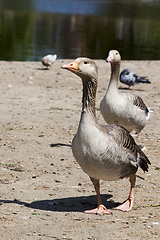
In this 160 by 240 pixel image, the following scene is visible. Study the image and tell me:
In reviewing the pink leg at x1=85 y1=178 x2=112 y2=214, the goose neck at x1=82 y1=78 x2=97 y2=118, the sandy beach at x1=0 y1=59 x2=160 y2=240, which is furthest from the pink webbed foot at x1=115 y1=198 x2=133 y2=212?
the goose neck at x1=82 y1=78 x2=97 y2=118

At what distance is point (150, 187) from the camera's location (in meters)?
6.20

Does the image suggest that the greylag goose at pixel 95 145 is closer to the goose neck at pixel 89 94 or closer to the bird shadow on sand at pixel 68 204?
the goose neck at pixel 89 94

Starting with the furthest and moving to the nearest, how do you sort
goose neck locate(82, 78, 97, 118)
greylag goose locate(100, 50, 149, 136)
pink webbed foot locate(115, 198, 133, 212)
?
greylag goose locate(100, 50, 149, 136)
pink webbed foot locate(115, 198, 133, 212)
goose neck locate(82, 78, 97, 118)

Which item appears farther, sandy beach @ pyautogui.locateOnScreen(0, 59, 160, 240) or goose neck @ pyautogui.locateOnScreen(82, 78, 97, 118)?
goose neck @ pyautogui.locateOnScreen(82, 78, 97, 118)

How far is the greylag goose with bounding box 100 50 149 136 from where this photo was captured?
7.40m

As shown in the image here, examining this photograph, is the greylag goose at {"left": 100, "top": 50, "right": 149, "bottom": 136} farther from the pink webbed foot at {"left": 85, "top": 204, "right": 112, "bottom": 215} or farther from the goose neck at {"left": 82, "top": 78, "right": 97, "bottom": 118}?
the pink webbed foot at {"left": 85, "top": 204, "right": 112, "bottom": 215}

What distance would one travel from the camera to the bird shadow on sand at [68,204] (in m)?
5.31

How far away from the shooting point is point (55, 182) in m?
6.35

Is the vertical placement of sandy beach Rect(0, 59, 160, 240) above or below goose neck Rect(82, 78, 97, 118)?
below

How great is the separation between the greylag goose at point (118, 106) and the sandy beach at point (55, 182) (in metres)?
0.84

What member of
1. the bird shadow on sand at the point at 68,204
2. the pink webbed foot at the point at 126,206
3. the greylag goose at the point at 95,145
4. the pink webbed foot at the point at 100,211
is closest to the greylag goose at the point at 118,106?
the bird shadow on sand at the point at 68,204

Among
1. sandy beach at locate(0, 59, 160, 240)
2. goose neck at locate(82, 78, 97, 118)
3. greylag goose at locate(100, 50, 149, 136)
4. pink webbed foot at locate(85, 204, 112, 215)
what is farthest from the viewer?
greylag goose at locate(100, 50, 149, 136)

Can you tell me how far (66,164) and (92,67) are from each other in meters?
2.91

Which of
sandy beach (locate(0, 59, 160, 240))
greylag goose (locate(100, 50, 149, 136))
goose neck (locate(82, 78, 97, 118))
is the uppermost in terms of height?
goose neck (locate(82, 78, 97, 118))
